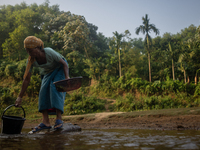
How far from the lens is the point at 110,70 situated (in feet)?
66.9

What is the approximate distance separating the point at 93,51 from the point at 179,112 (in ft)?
63.7

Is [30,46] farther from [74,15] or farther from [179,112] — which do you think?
[74,15]

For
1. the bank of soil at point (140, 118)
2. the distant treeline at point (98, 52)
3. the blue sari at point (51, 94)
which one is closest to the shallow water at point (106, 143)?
the blue sari at point (51, 94)

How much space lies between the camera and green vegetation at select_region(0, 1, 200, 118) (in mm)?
13422

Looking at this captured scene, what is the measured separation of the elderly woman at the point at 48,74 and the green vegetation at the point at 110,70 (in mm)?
8061

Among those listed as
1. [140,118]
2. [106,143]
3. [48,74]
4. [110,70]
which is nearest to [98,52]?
[110,70]

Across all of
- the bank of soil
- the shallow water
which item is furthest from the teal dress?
the bank of soil

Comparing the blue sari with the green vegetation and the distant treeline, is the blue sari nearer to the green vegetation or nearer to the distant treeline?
the green vegetation

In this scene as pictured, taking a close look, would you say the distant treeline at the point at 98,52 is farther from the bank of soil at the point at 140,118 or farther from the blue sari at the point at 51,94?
the blue sari at the point at 51,94

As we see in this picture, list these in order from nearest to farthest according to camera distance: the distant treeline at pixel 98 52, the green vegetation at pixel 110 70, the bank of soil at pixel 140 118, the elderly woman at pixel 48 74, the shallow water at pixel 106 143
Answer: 1. the shallow water at pixel 106 143
2. the elderly woman at pixel 48 74
3. the bank of soil at pixel 140 118
4. the green vegetation at pixel 110 70
5. the distant treeline at pixel 98 52

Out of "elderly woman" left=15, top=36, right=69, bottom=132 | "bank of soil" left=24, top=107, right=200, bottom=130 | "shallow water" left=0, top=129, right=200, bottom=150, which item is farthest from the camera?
"bank of soil" left=24, top=107, right=200, bottom=130

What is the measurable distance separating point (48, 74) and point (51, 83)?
0.86 feet

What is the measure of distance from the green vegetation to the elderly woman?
317 inches

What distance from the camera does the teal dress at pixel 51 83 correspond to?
3.52 m
